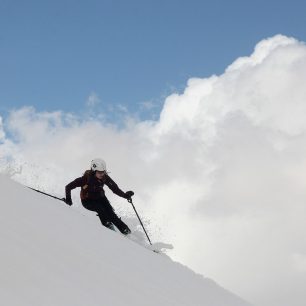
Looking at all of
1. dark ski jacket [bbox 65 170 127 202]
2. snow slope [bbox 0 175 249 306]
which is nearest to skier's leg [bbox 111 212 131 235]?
dark ski jacket [bbox 65 170 127 202]

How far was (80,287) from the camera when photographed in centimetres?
400

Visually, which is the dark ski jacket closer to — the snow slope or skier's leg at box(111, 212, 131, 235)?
skier's leg at box(111, 212, 131, 235)

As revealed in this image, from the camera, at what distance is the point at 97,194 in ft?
35.3

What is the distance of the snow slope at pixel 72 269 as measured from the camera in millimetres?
3506

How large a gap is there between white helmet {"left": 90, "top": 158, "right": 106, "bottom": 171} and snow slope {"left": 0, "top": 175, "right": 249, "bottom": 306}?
123 inches

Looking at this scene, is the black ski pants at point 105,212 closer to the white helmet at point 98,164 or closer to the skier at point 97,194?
the skier at point 97,194

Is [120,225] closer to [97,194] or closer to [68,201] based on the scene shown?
[97,194]

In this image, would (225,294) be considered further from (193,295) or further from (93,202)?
(93,202)

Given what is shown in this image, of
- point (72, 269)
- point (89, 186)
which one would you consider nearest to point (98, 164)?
point (89, 186)

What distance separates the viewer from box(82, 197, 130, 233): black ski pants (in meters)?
10.6

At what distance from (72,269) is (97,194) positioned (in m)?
6.33

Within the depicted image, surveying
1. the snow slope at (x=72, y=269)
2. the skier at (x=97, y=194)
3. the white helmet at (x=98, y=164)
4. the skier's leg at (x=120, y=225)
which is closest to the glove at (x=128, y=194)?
Result: the skier at (x=97, y=194)

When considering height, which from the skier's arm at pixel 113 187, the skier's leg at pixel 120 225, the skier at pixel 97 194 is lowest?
the skier's leg at pixel 120 225

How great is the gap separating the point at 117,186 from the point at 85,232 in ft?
14.6
